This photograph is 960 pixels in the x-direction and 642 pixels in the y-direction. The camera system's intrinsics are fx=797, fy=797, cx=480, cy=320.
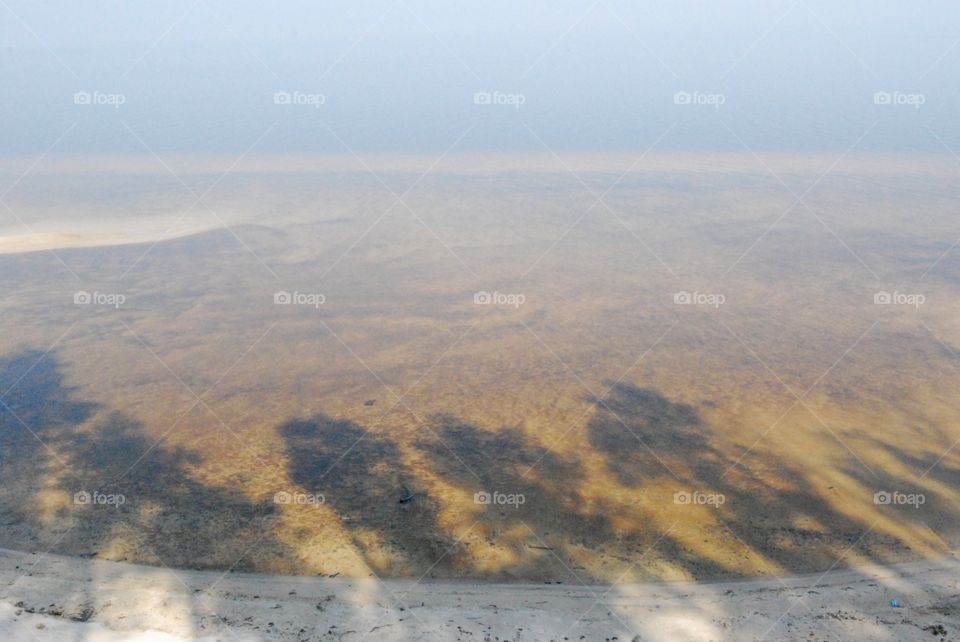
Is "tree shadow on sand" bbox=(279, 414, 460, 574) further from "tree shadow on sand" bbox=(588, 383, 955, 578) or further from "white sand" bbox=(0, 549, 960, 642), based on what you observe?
"tree shadow on sand" bbox=(588, 383, 955, 578)

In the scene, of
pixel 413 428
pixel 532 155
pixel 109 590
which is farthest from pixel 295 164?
pixel 109 590

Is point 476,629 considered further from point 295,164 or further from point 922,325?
point 295,164

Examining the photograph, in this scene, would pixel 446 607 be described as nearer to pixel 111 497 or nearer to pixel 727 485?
pixel 727 485

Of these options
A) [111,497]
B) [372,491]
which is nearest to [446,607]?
[372,491]

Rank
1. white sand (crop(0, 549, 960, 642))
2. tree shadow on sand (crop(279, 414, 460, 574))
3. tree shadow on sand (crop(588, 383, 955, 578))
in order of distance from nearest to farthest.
Answer: 1. white sand (crop(0, 549, 960, 642))
2. tree shadow on sand (crop(279, 414, 460, 574))
3. tree shadow on sand (crop(588, 383, 955, 578))

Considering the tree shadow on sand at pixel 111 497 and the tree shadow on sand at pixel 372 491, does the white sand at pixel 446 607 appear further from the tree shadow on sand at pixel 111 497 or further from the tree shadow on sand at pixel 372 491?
the tree shadow on sand at pixel 372 491

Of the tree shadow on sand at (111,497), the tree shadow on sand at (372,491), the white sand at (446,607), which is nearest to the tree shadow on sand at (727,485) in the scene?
the white sand at (446,607)

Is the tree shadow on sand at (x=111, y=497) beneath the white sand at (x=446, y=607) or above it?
above

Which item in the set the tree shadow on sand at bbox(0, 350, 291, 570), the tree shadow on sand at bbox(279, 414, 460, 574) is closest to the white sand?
the tree shadow on sand at bbox(0, 350, 291, 570)
